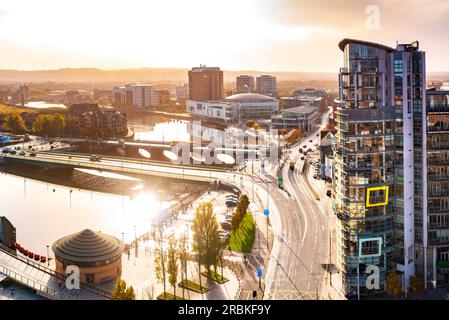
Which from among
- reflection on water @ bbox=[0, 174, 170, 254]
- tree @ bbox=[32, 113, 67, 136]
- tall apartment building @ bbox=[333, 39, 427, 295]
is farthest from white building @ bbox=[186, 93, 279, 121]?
tall apartment building @ bbox=[333, 39, 427, 295]

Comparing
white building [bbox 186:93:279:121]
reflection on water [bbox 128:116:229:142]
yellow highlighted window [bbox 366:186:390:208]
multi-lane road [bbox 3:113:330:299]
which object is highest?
white building [bbox 186:93:279:121]

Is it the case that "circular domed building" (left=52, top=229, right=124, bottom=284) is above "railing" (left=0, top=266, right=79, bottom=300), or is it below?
above

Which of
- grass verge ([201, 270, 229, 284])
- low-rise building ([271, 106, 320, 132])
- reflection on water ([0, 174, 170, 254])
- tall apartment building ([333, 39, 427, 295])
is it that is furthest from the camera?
low-rise building ([271, 106, 320, 132])

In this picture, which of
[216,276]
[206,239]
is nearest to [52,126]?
[206,239]

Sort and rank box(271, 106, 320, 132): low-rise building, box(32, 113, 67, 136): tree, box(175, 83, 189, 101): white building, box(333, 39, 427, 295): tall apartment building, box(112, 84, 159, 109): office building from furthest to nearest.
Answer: box(175, 83, 189, 101): white building < box(112, 84, 159, 109): office building < box(32, 113, 67, 136): tree < box(271, 106, 320, 132): low-rise building < box(333, 39, 427, 295): tall apartment building

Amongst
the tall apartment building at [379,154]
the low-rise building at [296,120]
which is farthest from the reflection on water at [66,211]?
the low-rise building at [296,120]

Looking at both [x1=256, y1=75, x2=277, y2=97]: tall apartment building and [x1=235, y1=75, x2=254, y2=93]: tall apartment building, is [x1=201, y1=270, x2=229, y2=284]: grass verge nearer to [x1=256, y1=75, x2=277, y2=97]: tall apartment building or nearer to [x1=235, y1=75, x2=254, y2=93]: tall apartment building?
[x1=235, y1=75, x2=254, y2=93]: tall apartment building

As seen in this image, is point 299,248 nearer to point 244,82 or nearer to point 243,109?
point 243,109
